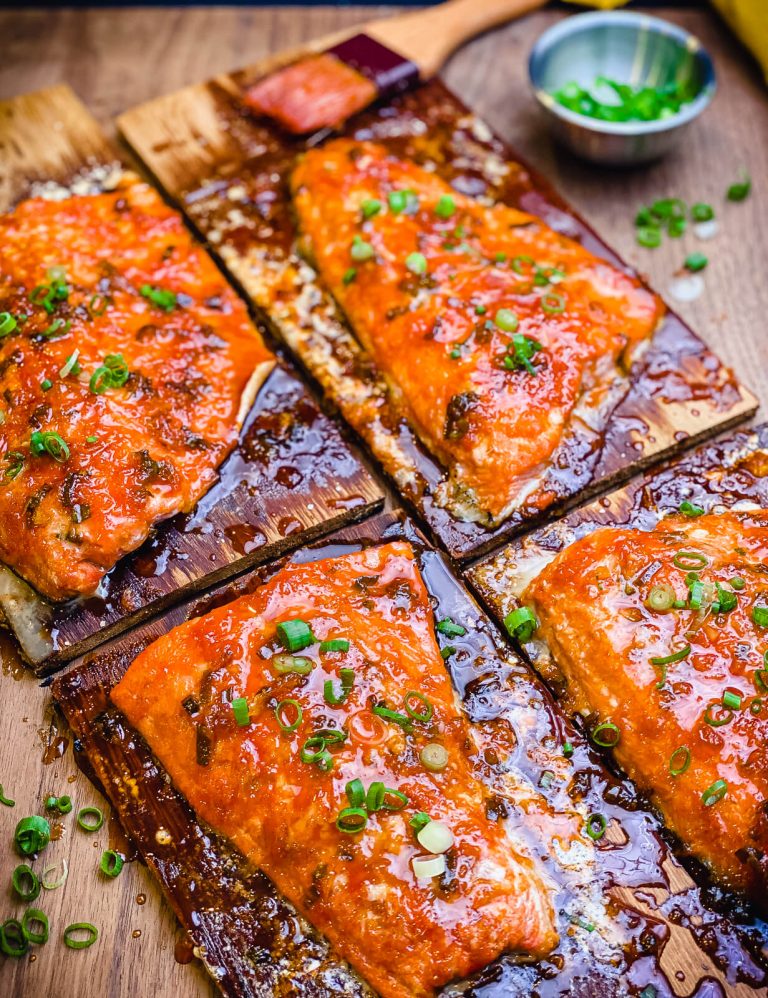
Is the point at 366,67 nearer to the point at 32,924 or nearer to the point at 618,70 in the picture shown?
the point at 618,70

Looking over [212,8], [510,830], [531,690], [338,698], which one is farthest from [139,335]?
[212,8]

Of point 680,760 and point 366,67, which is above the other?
point 366,67

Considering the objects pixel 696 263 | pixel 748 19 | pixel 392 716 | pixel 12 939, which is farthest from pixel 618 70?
pixel 12 939

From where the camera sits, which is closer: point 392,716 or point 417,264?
point 392,716

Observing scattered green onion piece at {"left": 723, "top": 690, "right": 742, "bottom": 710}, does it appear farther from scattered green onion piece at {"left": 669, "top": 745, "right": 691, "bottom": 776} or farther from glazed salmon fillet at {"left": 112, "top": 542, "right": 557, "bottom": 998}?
glazed salmon fillet at {"left": 112, "top": 542, "right": 557, "bottom": 998}

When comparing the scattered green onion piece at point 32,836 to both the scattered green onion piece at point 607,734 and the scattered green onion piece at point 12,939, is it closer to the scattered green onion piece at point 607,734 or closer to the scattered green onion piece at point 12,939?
the scattered green onion piece at point 12,939

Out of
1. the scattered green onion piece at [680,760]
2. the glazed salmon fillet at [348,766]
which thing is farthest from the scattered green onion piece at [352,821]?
the scattered green onion piece at [680,760]
